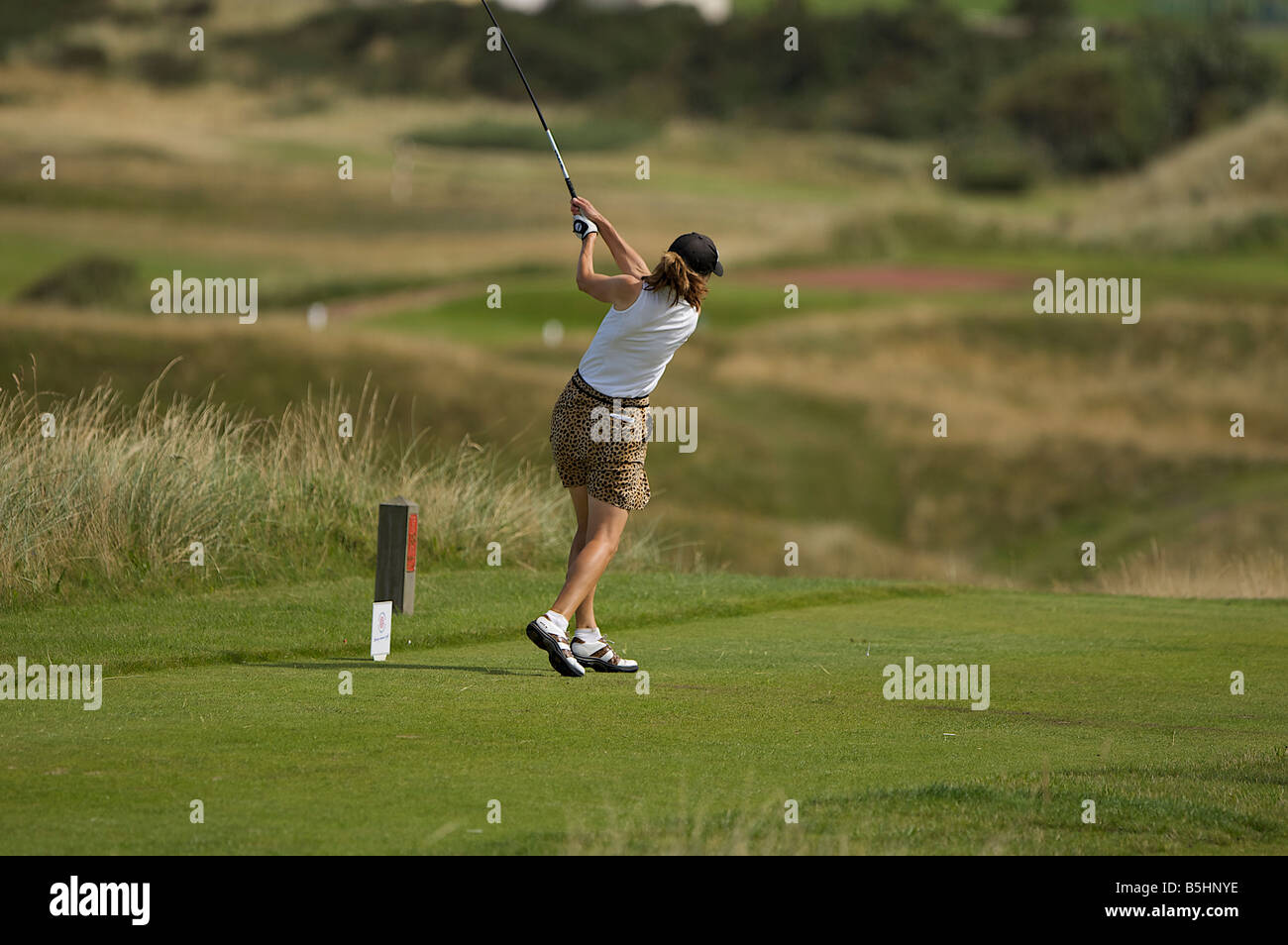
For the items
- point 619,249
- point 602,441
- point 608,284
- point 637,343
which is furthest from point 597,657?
point 619,249

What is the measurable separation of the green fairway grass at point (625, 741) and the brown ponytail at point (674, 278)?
1934 millimetres

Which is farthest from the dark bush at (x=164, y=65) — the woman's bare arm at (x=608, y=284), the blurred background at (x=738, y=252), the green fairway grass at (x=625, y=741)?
the woman's bare arm at (x=608, y=284)

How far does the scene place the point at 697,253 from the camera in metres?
8.66

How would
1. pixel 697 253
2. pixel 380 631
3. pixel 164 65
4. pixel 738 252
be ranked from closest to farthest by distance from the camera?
1. pixel 697 253
2. pixel 380 631
3. pixel 738 252
4. pixel 164 65

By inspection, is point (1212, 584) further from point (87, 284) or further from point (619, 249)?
point (87, 284)

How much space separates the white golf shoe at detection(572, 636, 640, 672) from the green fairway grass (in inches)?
8.0

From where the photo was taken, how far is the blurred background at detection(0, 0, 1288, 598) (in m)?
33.2

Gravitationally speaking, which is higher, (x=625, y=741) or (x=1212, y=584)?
(x=1212, y=584)

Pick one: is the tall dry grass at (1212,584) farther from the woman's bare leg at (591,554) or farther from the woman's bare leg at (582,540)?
the woman's bare leg at (591,554)

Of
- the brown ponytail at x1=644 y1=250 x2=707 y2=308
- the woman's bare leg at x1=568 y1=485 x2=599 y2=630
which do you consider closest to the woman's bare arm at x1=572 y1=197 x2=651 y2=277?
the brown ponytail at x1=644 y1=250 x2=707 y2=308

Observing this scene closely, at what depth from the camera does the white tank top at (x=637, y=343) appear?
859cm

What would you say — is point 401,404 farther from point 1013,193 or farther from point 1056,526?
point 1013,193

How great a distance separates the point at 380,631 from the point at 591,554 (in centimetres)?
A: 147
